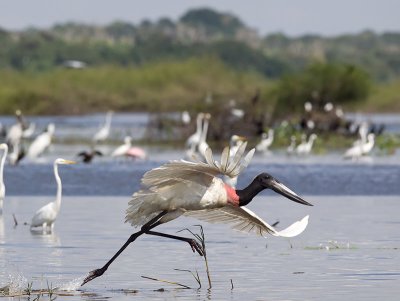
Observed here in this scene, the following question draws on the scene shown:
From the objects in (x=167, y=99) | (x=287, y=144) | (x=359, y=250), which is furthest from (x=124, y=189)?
(x=167, y=99)

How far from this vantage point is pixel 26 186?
867 inches

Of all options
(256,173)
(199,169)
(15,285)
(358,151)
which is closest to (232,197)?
(199,169)

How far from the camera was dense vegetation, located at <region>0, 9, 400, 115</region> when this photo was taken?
142 feet

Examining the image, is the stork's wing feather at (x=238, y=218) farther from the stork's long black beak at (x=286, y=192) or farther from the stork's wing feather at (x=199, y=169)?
the stork's wing feather at (x=199, y=169)

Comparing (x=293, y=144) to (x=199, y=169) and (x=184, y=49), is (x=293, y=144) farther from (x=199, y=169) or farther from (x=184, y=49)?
(x=184, y=49)

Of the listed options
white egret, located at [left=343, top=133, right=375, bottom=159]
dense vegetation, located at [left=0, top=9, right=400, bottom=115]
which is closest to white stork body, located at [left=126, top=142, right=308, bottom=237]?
white egret, located at [left=343, top=133, right=375, bottom=159]

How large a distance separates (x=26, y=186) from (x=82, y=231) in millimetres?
6855

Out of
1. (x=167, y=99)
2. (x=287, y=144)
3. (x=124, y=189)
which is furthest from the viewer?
(x=167, y=99)

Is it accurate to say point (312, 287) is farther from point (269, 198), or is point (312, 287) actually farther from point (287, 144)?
point (287, 144)

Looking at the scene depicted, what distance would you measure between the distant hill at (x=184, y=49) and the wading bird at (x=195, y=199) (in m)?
47.2

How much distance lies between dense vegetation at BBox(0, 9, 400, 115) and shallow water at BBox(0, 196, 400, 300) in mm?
18297

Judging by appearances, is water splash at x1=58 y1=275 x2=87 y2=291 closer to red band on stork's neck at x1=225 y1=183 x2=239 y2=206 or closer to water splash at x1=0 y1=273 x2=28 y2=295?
water splash at x1=0 y1=273 x2=28 y2=295

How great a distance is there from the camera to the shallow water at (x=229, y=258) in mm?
10914

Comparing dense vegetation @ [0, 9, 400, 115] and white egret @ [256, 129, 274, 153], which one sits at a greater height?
white egret @ [256, 129, 274, 153]
